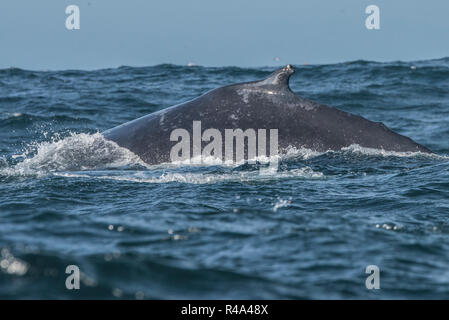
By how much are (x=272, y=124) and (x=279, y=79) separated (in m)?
0.68

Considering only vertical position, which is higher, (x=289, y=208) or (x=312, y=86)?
(x=312, y=86)

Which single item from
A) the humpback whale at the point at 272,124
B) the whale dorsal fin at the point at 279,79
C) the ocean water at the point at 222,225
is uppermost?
the whale dorsal fin at the point at 279,79

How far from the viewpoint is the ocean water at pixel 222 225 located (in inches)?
224

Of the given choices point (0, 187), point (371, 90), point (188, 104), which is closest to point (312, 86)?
point (371, 90)

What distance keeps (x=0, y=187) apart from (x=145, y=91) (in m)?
15.1

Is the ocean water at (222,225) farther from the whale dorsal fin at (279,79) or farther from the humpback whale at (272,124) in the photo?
the whale dorsal fin at (279,79)

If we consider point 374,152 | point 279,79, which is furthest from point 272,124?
point 374,152

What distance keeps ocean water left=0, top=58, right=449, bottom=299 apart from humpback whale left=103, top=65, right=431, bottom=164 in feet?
0.68

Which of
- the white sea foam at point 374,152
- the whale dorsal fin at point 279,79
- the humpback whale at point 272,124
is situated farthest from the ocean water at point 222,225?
the whale dorsal fin at point 279,79

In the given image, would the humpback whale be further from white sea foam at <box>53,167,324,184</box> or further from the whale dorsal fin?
white sea foam at <box>53,167,324,184</box>

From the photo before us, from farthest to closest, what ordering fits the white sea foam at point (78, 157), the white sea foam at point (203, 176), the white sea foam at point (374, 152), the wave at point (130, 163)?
1. the white sea foam at point (78, 157)
2. the white sea foam at point (374, 152)
3. the wave at point (130, 163)
4. the white sea foam at point (203, 176)

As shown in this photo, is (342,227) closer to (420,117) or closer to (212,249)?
(212,249)

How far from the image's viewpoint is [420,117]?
20797 mm

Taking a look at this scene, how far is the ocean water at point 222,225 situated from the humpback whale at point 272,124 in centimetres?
21
